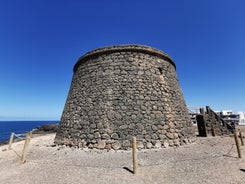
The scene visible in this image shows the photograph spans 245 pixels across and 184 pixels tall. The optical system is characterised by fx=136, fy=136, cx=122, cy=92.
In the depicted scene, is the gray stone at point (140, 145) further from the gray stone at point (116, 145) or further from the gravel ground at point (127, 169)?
the gray stone at point (116, 145)

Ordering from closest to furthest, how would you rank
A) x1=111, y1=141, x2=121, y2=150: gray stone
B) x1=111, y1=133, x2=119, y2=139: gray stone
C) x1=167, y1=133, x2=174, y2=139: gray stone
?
1. x1=111, y1=141, x2=121, y2=150: gray stone
2. x1=111, y1=133, x2=119, y2=139: gray stone
3. x1=167, y1=133, x2=174, y2=139: gray stone

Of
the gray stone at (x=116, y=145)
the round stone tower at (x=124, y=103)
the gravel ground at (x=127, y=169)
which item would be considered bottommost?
the gravel ground at (x=127, y=169)

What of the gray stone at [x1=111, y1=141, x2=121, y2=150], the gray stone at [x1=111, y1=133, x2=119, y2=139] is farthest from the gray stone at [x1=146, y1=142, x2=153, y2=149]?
Result: the gray stone at [x1=111, y1=133, x2=119, y2=139]

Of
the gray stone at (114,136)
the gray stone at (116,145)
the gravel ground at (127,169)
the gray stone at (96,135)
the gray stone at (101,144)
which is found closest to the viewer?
the gravel ground at (127,169)

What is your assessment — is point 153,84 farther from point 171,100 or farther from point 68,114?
point 68,114

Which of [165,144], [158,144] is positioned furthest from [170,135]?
[158,144]

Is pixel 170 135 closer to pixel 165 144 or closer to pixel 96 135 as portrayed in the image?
pixel 165 144

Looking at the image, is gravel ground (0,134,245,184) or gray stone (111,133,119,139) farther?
gray stone (111,133,119,139)

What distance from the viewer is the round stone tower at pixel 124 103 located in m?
8.03

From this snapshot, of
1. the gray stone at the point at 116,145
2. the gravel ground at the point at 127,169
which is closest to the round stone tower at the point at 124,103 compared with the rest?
the gray stone at the point at 116,145

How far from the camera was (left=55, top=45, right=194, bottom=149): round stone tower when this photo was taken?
803 centimetres

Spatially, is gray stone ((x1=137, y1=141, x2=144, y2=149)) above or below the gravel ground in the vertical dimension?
above

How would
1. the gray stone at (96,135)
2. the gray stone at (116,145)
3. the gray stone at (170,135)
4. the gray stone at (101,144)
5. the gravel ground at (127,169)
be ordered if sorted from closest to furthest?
the gravel ground at (127,169) → the gray stone at (116,145) → the gray stone at (101,144) → the gray stone at (96,135) → the gray stone at (170,135)

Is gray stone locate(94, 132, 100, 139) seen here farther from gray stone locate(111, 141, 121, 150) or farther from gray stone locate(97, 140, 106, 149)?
gray stone locate(111, 141, 121, 150)
